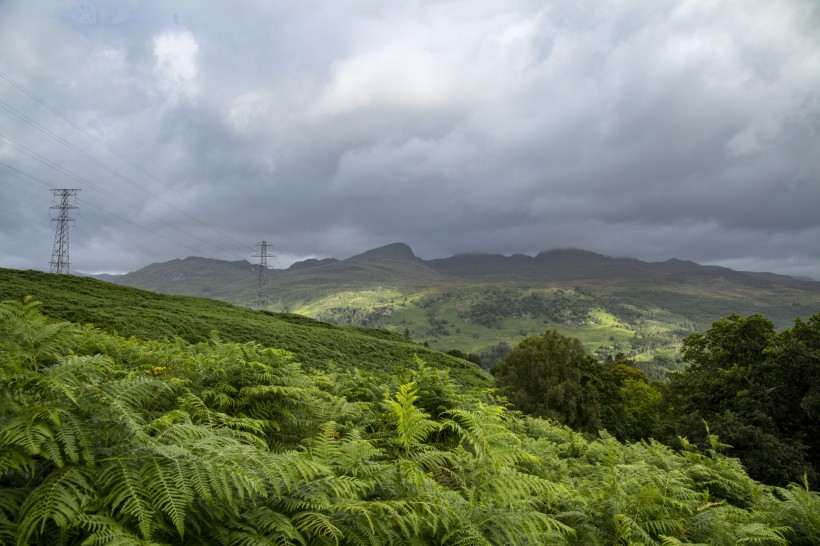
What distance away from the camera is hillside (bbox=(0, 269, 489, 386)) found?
28.5 m

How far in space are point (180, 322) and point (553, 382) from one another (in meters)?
29.2

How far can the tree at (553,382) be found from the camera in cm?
3041

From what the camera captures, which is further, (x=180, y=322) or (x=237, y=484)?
(x=180, y=322)

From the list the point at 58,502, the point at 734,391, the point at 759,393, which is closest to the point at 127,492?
the point at 58,502

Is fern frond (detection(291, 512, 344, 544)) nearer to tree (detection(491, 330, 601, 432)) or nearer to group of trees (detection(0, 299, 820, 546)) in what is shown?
group of trees (detection(0, 299, 820, 546))

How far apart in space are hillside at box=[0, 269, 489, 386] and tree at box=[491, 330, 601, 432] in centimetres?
751

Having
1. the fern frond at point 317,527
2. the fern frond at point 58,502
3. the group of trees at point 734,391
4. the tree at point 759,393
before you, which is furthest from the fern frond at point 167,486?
the tree at point 759,393

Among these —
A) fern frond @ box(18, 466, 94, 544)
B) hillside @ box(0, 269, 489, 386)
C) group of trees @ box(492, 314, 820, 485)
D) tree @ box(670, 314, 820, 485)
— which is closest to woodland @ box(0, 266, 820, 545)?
fern frond @ box(18, 466, 94, 544)

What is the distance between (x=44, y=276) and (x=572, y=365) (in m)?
48.0

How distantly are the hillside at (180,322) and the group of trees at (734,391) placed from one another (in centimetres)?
926

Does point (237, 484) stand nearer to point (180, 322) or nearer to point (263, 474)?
point (263, 474)

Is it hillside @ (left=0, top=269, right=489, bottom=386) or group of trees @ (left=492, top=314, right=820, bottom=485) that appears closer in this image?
group of trees @ (left=492, top=314, right=820, bottom=485)

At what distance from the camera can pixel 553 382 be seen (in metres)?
32.4

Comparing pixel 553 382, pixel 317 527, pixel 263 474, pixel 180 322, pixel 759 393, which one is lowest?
pixel 553 382
